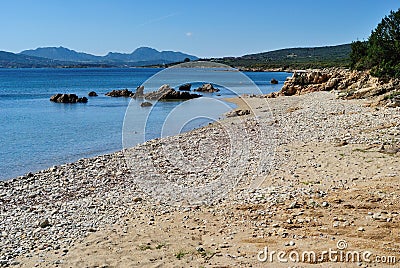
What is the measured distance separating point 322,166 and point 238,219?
430 centimetres

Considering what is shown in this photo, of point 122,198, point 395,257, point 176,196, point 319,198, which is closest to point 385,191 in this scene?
point 319,198

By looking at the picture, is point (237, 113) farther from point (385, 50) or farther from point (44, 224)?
point (44, 224)

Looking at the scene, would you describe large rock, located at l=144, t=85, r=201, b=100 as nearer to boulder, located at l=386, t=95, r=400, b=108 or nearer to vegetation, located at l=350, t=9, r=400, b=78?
vegetation, located at l=350, t=9, r=400, b=78

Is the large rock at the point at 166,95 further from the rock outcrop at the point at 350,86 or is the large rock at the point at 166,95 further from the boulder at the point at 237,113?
the boulder at the point at 237,113

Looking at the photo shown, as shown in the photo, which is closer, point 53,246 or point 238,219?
point 53,246

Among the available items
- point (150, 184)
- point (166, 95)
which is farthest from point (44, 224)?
point (166, 95)

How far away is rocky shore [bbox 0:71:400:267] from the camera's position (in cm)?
683

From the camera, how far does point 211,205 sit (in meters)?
9.18

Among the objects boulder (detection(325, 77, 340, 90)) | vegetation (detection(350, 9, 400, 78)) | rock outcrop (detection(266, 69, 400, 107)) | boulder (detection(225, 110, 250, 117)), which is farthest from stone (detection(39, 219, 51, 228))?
boulder (detection(325, 77, 340, 90))

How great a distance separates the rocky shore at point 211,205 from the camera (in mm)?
6828

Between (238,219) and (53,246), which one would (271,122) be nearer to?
(238,219)

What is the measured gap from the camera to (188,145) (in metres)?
17.6

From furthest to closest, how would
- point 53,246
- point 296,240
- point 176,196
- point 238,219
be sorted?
point 176,196 < point 238,219 < point 53,246 < point 296,240

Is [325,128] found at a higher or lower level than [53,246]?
higher
